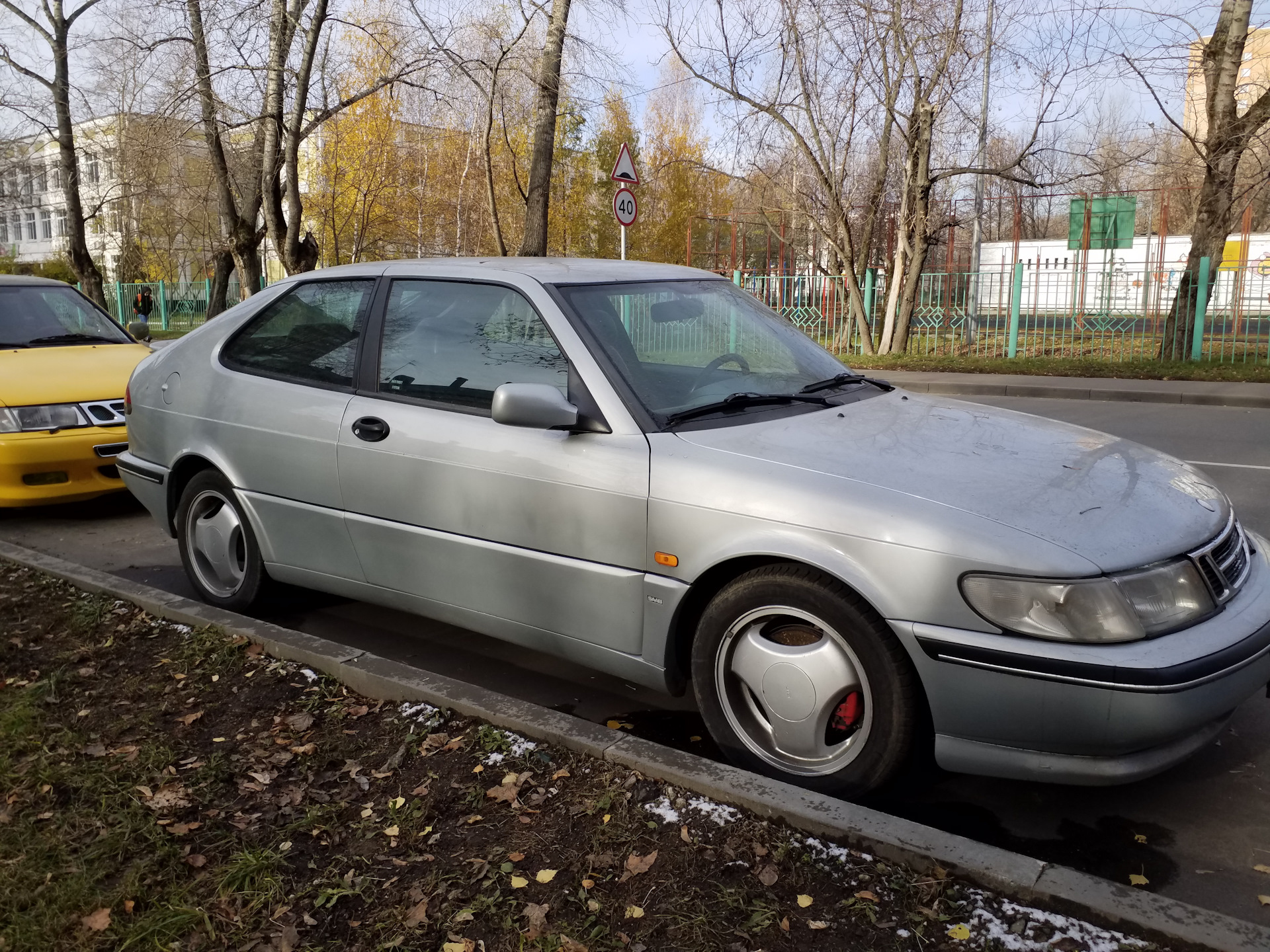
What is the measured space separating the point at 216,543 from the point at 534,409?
2.25m

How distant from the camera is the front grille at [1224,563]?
9.71ft

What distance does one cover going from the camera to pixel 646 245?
4725cm

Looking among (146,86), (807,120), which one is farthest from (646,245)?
(146,86)

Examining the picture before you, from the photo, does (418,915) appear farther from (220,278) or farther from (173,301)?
(173,301)

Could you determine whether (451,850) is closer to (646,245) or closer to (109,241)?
(646,245)

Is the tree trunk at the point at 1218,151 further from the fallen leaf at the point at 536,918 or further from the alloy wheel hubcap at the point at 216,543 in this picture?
the fallen leaf at the point at 536,918

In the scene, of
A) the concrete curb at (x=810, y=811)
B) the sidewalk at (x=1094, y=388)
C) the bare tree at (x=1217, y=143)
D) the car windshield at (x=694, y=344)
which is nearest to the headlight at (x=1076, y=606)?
the concrete curb at (x=810, y=811)

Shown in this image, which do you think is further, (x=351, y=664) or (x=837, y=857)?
(x=351, y=664)

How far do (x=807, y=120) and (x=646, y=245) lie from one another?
27.4 metres

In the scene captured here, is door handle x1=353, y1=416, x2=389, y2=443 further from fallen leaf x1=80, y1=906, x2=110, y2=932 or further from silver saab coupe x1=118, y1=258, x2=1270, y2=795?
fallen leaf x1=80, y1=906, x2=110, y2=932

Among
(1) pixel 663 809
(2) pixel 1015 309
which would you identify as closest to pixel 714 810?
(1) pixel 663 809

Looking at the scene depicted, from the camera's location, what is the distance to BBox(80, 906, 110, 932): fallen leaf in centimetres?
246

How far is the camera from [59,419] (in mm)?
6887

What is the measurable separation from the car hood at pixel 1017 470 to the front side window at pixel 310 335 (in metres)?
1.74
